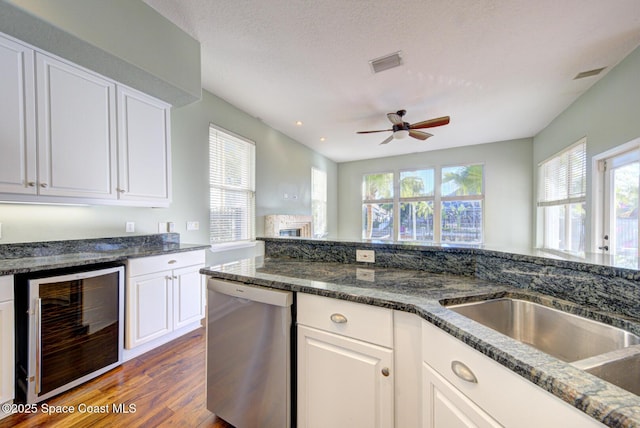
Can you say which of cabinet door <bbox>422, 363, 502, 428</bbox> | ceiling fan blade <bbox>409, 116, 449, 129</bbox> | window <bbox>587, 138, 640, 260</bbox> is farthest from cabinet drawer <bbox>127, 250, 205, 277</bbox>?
window <bbox>587, 138, 640, 260</bbox>

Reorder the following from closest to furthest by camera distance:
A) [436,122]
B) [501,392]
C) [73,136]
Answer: [501,392] → [73,136] → [436,122]

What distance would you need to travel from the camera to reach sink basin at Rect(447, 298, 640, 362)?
891 millimetres

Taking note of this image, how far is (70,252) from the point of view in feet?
7.38

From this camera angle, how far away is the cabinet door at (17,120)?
1727mm

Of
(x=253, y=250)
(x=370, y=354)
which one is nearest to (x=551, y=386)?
(x=370, y=354)

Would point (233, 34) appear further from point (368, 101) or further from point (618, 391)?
point (618, 391)

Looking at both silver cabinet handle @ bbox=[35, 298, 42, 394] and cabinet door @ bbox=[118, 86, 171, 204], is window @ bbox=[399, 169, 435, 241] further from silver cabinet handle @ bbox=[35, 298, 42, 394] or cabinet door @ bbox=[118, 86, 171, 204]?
silver cabinet handle @ bbox=[35, 298, 42, 394]

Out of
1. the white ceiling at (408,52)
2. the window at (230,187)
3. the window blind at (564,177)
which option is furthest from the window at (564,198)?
the window at (230,187)

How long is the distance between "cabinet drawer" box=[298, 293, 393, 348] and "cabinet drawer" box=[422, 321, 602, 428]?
0.66 ft

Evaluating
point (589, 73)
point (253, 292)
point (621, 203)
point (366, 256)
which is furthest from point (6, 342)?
point (589, 73)

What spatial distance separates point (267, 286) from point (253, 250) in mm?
3113

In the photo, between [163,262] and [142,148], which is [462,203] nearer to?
[163,262]

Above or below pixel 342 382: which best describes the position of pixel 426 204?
above

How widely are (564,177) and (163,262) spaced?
5.54 meters
